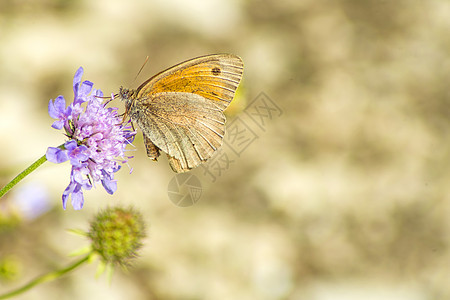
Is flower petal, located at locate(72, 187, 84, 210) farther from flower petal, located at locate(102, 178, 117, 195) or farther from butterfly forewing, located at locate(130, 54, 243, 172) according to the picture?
butterfly forewing, located at locate(130, 54, 243, 172)

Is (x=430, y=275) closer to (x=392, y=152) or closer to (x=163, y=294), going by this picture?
(x=392, y=152)

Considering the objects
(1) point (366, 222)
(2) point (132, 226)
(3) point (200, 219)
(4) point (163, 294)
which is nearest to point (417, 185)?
(1) point (366, 222)

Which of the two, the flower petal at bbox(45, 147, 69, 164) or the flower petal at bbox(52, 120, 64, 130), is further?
the flower petal at bbox(52, 120, 64, 130)

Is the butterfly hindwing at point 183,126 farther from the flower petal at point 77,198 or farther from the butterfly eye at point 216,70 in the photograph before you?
the flower petal at point 77,198

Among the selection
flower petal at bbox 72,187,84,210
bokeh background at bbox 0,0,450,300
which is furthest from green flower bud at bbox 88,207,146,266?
bokeh background at bbox 0,0,450,300

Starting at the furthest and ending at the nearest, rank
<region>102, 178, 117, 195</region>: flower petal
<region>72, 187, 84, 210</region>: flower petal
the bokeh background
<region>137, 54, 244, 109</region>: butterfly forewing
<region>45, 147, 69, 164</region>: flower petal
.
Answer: the bokeh background
<region>137, 54, 244, 109</region>: butterfly forewing
<region>102, 178, 117, 195</region>: flower petal
<region>72, 187, 84, 210</region>: flower petal
<region>45, 147, 69, 164</region>: flower petal

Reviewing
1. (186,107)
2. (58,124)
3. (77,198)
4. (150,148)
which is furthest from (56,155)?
(186,107)

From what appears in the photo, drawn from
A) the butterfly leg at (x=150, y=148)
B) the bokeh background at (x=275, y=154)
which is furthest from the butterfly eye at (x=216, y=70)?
the bokeh background at (x=275, y=154)
